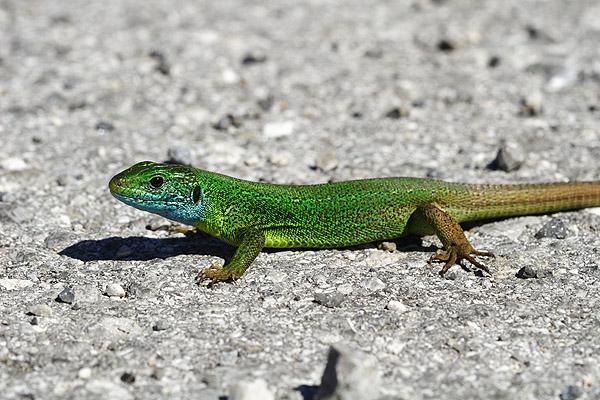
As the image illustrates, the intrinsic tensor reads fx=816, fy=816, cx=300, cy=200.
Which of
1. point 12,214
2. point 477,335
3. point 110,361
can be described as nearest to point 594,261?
point 477,335

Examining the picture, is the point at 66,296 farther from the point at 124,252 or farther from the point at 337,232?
the point at 337,232

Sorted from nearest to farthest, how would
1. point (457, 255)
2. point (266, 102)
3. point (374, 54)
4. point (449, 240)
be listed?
point (457, 255) < point (449, 240) < point (266, 102) < point (374, 54)

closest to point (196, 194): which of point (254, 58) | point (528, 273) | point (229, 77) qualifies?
point (528, 273)

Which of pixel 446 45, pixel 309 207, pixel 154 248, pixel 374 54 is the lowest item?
pixel 154 248

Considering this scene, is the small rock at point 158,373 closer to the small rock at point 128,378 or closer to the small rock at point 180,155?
the small rock at point 128,378

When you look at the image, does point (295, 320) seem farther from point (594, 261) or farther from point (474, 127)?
point (474, 127)

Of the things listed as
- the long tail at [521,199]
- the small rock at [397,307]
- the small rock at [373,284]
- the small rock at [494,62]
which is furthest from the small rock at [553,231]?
the small rock at [494,62]
